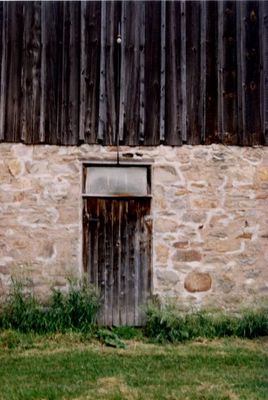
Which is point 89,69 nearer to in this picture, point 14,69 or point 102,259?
point 14,69

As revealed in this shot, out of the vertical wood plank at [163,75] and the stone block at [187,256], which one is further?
the vertical wood plank at [163,75]

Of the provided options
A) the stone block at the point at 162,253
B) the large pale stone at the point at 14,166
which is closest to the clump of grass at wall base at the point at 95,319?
the stone block at the point at 162,253

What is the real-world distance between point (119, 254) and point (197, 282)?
1.18 m

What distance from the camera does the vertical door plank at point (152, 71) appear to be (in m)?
8.94

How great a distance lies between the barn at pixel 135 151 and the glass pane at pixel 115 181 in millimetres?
17

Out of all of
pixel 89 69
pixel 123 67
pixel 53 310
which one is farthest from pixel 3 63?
pixel 53 310

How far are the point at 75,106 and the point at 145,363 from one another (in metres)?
3.85

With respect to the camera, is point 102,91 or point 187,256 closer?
point 187,256

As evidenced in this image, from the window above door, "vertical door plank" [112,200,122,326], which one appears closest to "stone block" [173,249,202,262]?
"vertical door plank" [112,200,122,326]

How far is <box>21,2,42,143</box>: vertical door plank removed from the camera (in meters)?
8.88

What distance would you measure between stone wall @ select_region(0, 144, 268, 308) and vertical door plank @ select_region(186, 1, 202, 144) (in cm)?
30

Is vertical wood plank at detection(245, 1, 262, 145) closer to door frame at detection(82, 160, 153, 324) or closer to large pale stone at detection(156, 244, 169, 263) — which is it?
door frame at detection(82, 160, 153, 324)

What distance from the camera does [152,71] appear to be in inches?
355

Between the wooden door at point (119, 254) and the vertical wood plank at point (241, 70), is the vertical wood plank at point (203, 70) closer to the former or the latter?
the vertical wood plank at point (241, 70)
